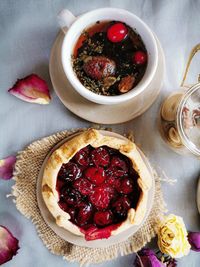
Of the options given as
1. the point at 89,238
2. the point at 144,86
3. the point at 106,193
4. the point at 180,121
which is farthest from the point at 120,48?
the point at 89,238

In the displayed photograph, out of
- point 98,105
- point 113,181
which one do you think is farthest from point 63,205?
point 98,105

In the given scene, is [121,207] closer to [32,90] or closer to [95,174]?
[95,174]

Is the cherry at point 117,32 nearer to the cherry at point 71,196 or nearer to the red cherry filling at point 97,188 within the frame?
the red cherry filling at point 97,188

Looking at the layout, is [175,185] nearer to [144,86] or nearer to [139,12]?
[144,86]

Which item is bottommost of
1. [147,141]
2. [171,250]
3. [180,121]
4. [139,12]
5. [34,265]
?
[34,265]

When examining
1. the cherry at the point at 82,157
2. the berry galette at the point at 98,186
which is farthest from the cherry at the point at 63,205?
the cherry at the point at 82,157

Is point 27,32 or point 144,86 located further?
point 27,32

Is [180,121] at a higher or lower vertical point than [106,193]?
higher
